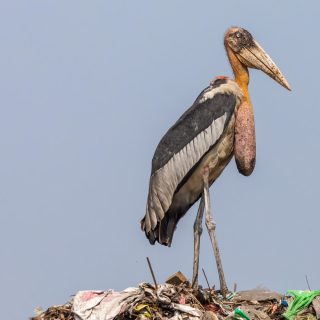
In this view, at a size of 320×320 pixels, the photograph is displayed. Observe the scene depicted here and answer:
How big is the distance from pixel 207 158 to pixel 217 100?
64cm

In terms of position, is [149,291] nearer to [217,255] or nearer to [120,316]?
[120,316]

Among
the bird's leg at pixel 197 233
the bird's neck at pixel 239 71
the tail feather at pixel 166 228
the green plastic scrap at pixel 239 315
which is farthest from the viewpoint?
the bird's neck at pixel 239 71

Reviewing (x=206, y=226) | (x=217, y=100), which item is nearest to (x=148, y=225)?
(x=206, y=226)

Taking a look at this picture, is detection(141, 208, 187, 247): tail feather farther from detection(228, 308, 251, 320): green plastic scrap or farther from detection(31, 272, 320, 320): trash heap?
detection(228, 308, 251, 320): green plastic scrap

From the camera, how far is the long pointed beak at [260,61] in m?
12.8

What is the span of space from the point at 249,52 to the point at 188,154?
1517 mm

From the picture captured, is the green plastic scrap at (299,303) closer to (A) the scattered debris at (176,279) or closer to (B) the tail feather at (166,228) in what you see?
(A) the scattered debris at (176,279)

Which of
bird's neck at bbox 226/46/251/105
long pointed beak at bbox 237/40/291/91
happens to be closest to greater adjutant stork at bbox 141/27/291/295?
bird's neck at bbox 226/46/251/105

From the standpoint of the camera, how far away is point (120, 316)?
990 centimetres

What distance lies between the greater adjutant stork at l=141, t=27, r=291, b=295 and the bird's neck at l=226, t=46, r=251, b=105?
244 millimetres

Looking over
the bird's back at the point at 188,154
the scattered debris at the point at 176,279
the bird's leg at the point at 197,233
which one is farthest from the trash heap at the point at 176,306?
the bird's back at the point at 188,154

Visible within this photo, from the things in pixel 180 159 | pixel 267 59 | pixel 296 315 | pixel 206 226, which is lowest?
pixel 296 315

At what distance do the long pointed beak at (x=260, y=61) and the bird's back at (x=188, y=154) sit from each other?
0.50 metres

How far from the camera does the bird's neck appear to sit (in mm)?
12939
